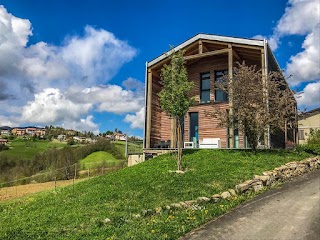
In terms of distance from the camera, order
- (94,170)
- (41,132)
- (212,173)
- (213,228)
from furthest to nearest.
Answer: (41,132) → (94,170) → (212,173) → (213,228)

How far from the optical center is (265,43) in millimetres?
18812

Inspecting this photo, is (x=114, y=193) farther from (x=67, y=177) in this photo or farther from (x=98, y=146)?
(x=98, y=146)

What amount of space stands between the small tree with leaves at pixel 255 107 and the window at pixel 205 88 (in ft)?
21.5

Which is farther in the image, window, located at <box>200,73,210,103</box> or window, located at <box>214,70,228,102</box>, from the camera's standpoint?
window, located at <box>200,73,210,103</box>

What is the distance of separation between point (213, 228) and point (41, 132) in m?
56.8

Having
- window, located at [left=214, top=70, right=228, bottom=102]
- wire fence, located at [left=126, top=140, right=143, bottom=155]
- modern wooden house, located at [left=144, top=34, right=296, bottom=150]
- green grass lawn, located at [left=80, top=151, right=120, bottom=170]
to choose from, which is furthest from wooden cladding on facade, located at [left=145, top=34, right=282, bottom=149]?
green grass lawn, located at [left=80, top=151, right=120, bottom=170]

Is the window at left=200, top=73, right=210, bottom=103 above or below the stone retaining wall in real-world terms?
above

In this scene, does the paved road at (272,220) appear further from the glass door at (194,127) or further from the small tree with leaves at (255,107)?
the glass door at (194,127)

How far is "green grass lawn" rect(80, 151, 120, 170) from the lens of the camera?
3222 cm

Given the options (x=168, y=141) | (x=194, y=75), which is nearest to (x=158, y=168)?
(x=168, y=141)

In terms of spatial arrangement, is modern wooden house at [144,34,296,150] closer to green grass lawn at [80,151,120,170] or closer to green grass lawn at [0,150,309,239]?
green grass lawn at [0,150,309,239]

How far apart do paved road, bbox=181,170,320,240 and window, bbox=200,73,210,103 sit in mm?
14368

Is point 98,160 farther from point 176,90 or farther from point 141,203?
point 141,203

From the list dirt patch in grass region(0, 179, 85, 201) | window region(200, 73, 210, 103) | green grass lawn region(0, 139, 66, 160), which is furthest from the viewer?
green grass lawn region(0, 139, 66, 160)
